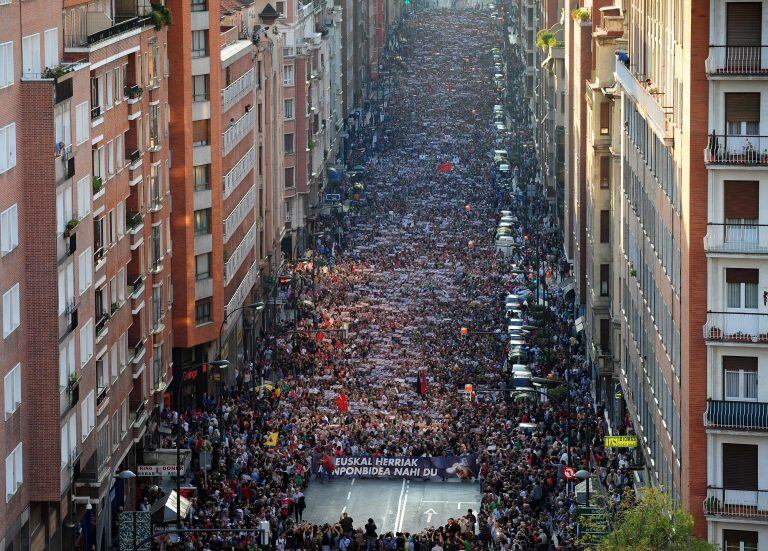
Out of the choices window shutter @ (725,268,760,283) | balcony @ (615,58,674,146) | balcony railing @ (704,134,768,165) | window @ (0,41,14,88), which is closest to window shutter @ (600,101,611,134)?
balcony @ (615,58,674,146)

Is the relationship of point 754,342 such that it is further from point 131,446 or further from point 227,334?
point 227,334

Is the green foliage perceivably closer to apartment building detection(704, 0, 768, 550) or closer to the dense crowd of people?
the dense crowd of people

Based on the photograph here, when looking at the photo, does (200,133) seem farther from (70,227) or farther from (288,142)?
(288,142)

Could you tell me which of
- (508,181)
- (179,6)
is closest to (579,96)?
(179,6)

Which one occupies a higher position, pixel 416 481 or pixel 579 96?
pixel 579 96

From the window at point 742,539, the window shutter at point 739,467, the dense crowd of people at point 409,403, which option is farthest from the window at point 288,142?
the window at point 742,539

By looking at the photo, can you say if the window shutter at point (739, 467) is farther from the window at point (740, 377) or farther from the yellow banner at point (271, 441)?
the yellow banner at point (271, 441)
